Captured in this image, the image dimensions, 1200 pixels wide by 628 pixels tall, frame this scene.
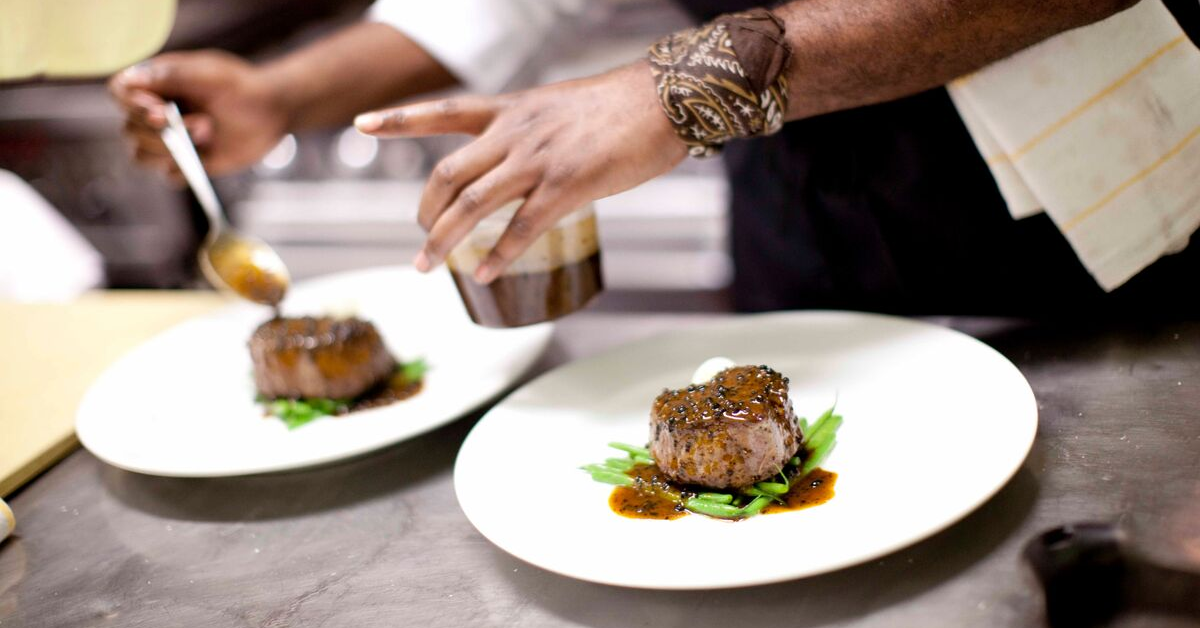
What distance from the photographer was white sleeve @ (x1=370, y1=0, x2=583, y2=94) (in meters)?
2.33

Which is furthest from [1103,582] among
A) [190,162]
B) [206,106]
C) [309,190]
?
[309,190]

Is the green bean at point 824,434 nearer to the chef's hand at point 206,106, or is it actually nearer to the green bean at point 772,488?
the green bean at point 772,488

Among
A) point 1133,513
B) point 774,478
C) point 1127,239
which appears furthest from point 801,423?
point 1127,239

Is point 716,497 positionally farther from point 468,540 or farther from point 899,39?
point 899,39

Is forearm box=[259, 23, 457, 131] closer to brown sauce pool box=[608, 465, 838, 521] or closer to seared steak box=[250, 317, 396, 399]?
seared steak box=[250, 317, 396, 399]

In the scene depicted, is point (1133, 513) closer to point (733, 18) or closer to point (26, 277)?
point (733, 18)

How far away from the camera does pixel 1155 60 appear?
1423 mm

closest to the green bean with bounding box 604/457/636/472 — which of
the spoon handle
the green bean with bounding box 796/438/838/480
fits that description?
the green bean with bounding box 796/438/838/480

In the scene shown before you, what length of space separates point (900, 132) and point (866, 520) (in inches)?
34.5

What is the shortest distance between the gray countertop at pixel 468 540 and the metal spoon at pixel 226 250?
54cm

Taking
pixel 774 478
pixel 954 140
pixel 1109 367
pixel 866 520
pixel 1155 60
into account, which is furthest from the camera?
pixel 954 140

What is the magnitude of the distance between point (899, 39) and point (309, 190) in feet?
9.38

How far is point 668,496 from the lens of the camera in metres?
1.30

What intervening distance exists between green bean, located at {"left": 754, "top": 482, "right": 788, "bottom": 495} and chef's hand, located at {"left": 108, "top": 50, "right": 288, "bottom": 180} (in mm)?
1627
